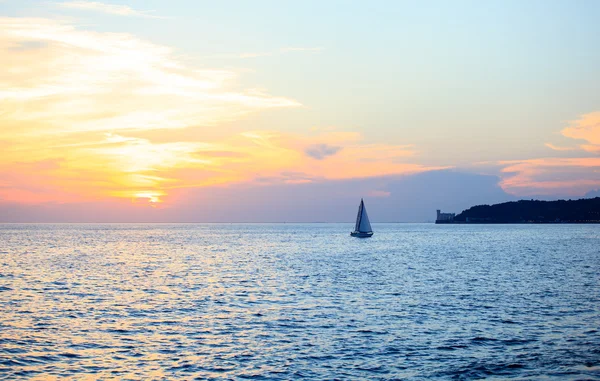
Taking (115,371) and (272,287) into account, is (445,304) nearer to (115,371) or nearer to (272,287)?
(272,287)

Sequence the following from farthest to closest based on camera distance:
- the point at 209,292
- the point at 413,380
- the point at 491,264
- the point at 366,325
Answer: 1. the point at 491,264
2. the point at 209,292
3. the point at 366,325
4. the point at 413,380

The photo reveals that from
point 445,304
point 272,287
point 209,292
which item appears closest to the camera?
point 445,304

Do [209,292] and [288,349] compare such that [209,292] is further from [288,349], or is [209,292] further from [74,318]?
[288,349]

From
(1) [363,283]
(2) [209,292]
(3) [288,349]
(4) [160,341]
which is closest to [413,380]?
(3) [288,349]

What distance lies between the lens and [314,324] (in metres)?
40.3

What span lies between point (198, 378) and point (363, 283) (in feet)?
133

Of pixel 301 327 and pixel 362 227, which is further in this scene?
pixel 362 227

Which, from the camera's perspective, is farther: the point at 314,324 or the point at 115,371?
the point at 314,324

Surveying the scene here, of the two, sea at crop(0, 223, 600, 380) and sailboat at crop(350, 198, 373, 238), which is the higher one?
sailboat at crop(350, 198, 373, 238)

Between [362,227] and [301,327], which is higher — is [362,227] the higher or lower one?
the higher one

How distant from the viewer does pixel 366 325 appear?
131ft

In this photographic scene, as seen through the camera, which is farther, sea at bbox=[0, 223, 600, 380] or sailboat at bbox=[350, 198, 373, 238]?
sailboat at bbox=[350, 198, 373, 238]

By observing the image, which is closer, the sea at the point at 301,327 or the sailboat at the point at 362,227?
the sea at the point at 301,327

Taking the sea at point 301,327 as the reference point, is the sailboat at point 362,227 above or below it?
above
